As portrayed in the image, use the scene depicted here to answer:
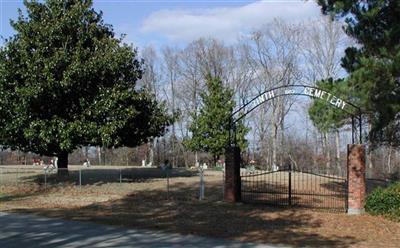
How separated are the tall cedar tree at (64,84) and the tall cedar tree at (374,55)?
36.2 ft

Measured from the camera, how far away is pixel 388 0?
17.2 meters

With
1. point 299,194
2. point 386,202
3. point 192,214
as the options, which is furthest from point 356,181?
point 192,214

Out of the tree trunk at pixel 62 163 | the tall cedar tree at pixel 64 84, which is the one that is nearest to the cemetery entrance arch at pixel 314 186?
the tall cedar tree at pixel 64 84

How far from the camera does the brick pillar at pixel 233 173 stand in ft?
66.1

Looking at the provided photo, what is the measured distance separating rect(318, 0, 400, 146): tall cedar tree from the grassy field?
3.54 meters

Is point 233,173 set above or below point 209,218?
above

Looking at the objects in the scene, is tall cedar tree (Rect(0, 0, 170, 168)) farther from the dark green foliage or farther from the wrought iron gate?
the dark green foliage

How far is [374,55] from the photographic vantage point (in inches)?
697

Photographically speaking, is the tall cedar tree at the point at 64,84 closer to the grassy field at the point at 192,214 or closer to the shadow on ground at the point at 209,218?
the grassy field at the point at 192,214

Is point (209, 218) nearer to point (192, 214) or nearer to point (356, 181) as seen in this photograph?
point (192, 214)

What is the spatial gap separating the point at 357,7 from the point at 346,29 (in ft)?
2.66

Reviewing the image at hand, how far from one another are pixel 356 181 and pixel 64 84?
1297 cm

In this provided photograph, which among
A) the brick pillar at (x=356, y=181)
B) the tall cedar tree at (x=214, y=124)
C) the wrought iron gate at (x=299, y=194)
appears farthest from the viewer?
the tall cedar tree at (x=214, y=124)

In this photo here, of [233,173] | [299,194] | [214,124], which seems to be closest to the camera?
[233,173]
